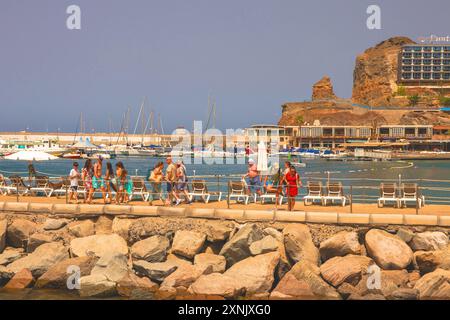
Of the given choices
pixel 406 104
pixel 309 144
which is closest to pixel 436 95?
pixel 406 104

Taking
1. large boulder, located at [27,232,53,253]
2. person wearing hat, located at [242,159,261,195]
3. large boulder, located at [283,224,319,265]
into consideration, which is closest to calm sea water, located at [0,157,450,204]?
person wearing hat, located at [242,159,261,195]

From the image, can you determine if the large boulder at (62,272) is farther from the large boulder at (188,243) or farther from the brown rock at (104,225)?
the large boulder at (188,243)

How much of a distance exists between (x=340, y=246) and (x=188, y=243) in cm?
417

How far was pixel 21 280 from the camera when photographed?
16078 millimetres

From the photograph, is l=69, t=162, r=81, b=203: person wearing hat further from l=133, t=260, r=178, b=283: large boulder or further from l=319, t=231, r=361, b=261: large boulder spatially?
l=319, t=231, r=361, b=261: large boulder

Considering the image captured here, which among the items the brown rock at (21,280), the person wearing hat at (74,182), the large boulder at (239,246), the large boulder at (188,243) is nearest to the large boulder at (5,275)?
the brown rock at (21,280)

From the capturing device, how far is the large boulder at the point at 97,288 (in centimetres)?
1535

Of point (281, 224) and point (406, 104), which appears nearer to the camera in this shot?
point (281, 224)

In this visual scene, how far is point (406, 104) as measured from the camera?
636ft

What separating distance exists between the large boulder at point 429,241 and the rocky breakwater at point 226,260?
0.03 meters

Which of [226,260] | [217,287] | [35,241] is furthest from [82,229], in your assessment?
[217,287]

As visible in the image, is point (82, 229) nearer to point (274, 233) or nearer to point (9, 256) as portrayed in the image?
point (9, 256)

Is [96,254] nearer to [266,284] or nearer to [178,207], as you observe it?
[178,207]
